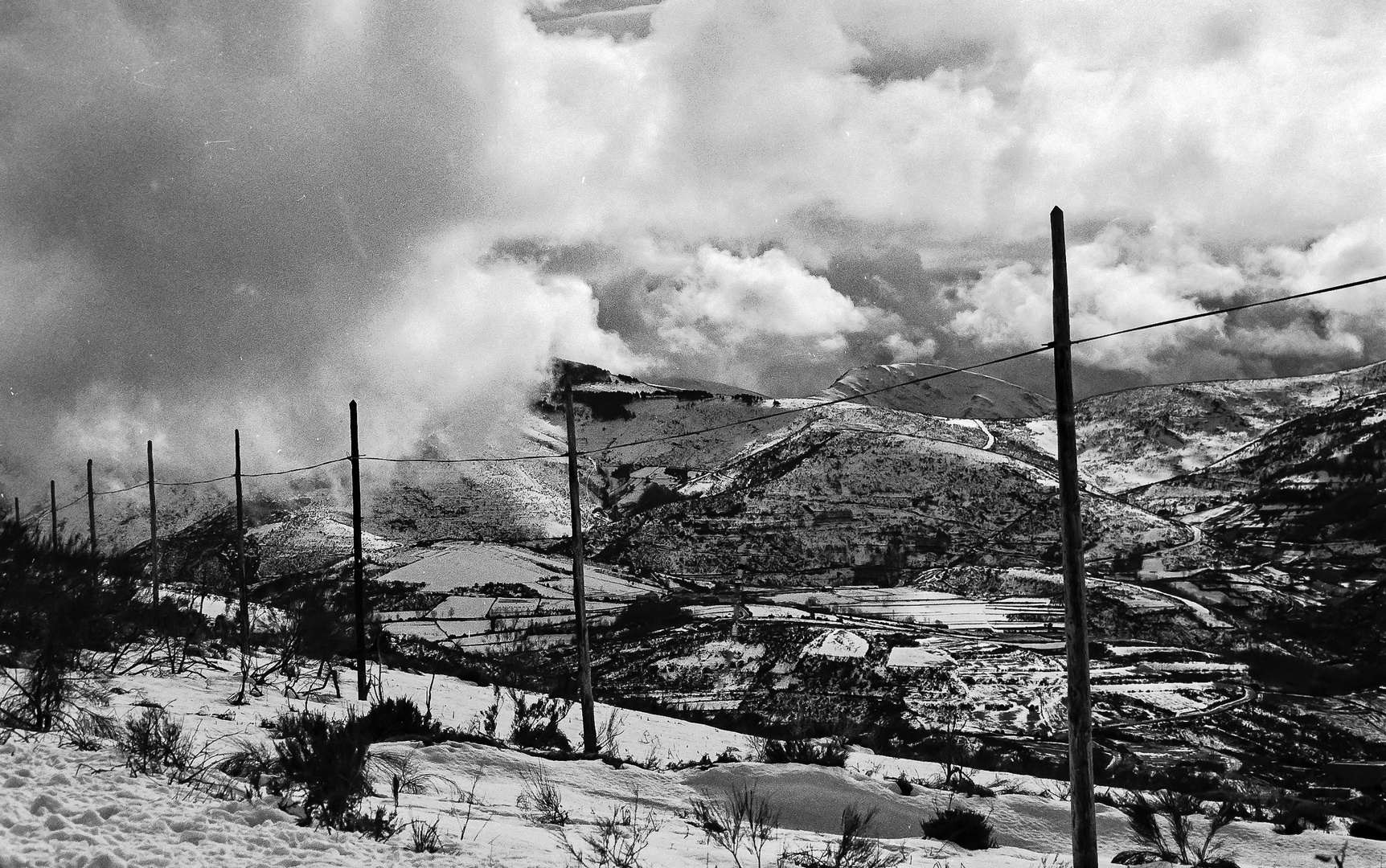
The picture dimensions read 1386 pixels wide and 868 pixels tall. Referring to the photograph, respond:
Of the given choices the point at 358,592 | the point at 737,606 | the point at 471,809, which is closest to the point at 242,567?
the point at 358,592

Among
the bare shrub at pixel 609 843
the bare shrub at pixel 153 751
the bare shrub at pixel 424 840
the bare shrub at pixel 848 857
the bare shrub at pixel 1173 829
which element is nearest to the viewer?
the bare shrub at pixel 424 840

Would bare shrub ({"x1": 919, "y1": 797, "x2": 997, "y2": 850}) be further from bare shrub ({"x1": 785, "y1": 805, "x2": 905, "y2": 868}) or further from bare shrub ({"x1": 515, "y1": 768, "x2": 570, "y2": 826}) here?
bare shrub ({"x1": 515, "y1": 768, "x2": 570, "y2": 826})

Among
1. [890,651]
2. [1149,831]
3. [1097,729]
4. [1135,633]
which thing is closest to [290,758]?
[1149,831]

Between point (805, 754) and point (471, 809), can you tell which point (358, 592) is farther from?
point (471, 809)

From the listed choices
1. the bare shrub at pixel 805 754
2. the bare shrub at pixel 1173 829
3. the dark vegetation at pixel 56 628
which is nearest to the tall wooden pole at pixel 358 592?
the dark vegetation at pixel 56 628

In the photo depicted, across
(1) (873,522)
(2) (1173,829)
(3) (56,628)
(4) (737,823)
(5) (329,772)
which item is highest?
(3) (56,628)

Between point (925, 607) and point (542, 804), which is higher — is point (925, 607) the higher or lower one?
the lower one

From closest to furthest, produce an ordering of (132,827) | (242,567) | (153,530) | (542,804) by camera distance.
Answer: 1. (132,827)
2. (542,804)
3. (242,567)
4. (153,530)

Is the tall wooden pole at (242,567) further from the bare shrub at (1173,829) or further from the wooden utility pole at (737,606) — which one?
the wooden utility pole at (737,606)

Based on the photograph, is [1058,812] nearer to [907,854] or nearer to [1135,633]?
[907,854]
